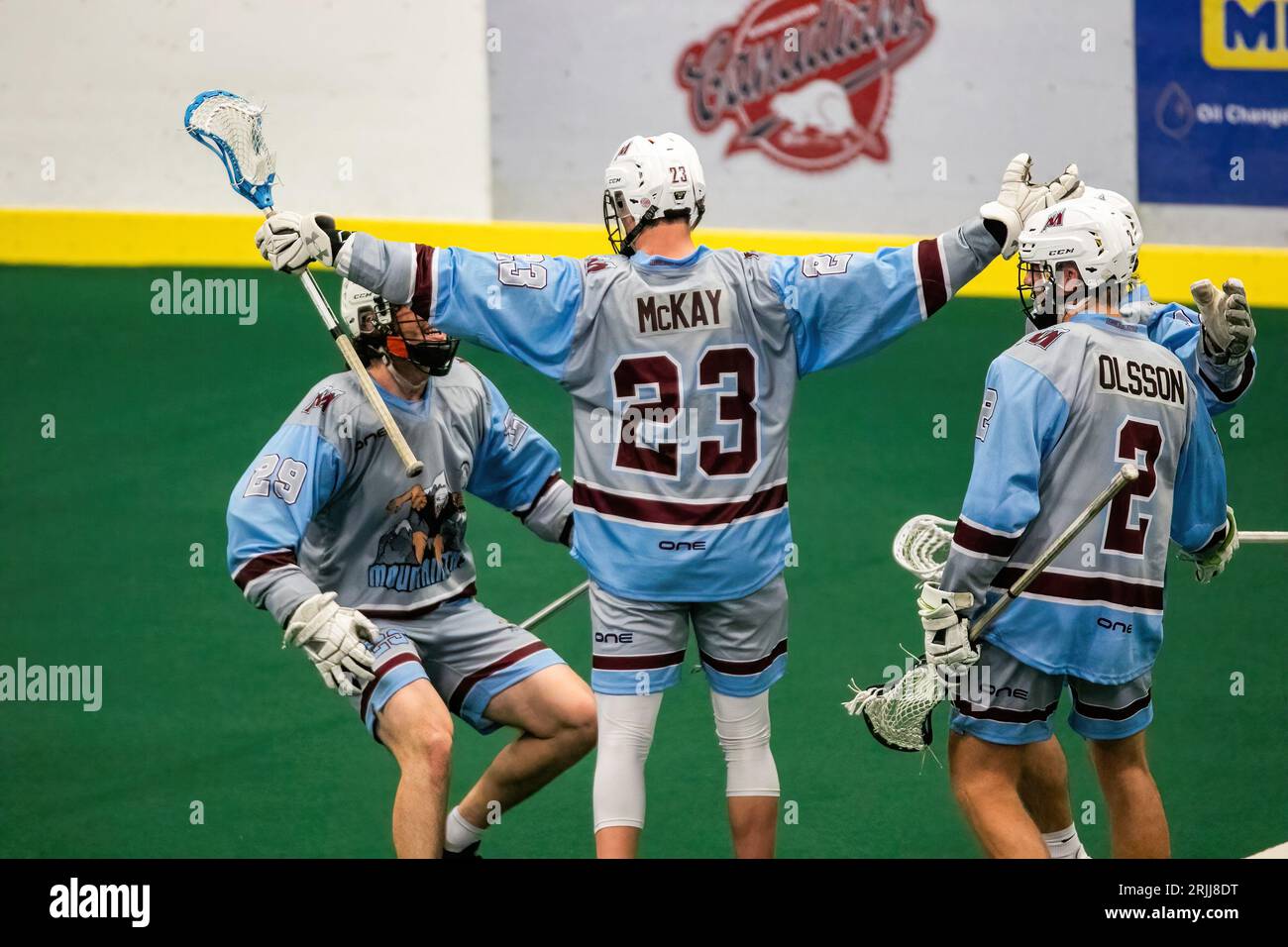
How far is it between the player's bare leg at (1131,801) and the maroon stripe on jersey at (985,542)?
22.3 inches

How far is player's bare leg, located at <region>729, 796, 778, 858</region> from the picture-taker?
398cm

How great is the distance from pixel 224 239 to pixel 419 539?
3.68m

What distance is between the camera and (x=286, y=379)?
7.21 m

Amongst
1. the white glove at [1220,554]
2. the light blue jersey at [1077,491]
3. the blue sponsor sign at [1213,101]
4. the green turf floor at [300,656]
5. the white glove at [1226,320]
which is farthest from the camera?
the blue sponsor sign at [1213,101]

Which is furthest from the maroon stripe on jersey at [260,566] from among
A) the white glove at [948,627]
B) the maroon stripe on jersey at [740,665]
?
the white glove at [948,627]

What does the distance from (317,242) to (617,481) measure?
83cm

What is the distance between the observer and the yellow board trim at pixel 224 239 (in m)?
7.62

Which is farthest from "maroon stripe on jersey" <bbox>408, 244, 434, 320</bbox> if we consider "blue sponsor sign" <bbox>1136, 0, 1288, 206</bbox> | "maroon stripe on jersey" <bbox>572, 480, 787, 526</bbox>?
"blue sponsor sign" <bbox>1136, 0, 1288, 206</bbox>

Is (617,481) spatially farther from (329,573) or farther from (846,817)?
(846,817)

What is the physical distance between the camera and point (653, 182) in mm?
3967

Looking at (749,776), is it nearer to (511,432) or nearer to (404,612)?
(404,612)

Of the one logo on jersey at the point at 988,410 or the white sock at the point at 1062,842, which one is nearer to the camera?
the one logo on jersey at the point at 988,410

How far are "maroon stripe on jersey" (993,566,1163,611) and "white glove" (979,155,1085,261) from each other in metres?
0.72

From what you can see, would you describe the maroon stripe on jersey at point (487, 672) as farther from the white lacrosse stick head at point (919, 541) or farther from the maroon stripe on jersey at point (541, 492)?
the white lacrosse stick head at point (919, 541)
